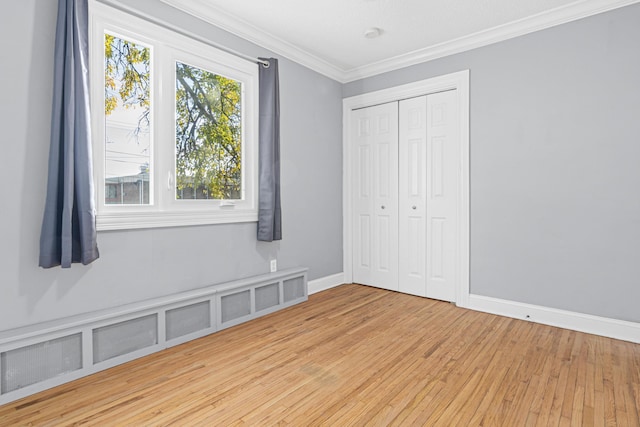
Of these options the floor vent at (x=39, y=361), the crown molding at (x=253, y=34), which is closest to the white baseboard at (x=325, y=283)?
the floor vent at (x=39, y=361)

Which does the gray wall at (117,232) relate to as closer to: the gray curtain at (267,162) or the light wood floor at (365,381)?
the gray curtain at (267,162)

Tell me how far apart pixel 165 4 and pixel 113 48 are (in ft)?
1.80

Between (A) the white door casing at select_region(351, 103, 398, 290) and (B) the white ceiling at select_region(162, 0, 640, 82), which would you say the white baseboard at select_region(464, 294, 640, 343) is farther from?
(B) the white ceiling at select_region(162, 0, 640, 82)

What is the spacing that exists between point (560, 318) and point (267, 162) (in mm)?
2840

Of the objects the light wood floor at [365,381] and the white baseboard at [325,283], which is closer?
the light wood floor at [365,381]

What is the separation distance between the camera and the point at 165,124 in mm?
2654

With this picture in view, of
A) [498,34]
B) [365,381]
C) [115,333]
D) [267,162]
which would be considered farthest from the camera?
[267,162]

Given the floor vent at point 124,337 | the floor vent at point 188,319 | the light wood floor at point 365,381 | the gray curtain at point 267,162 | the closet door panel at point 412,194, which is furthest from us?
the closet door panel at point 412,194

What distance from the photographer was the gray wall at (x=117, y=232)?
77.7 inches

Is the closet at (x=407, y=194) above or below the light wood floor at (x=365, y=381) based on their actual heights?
above

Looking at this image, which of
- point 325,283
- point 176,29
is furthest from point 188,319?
point 176,29

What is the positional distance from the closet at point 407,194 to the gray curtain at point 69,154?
113 inches

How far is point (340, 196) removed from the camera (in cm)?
434

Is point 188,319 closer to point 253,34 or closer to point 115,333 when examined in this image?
point 115,333
